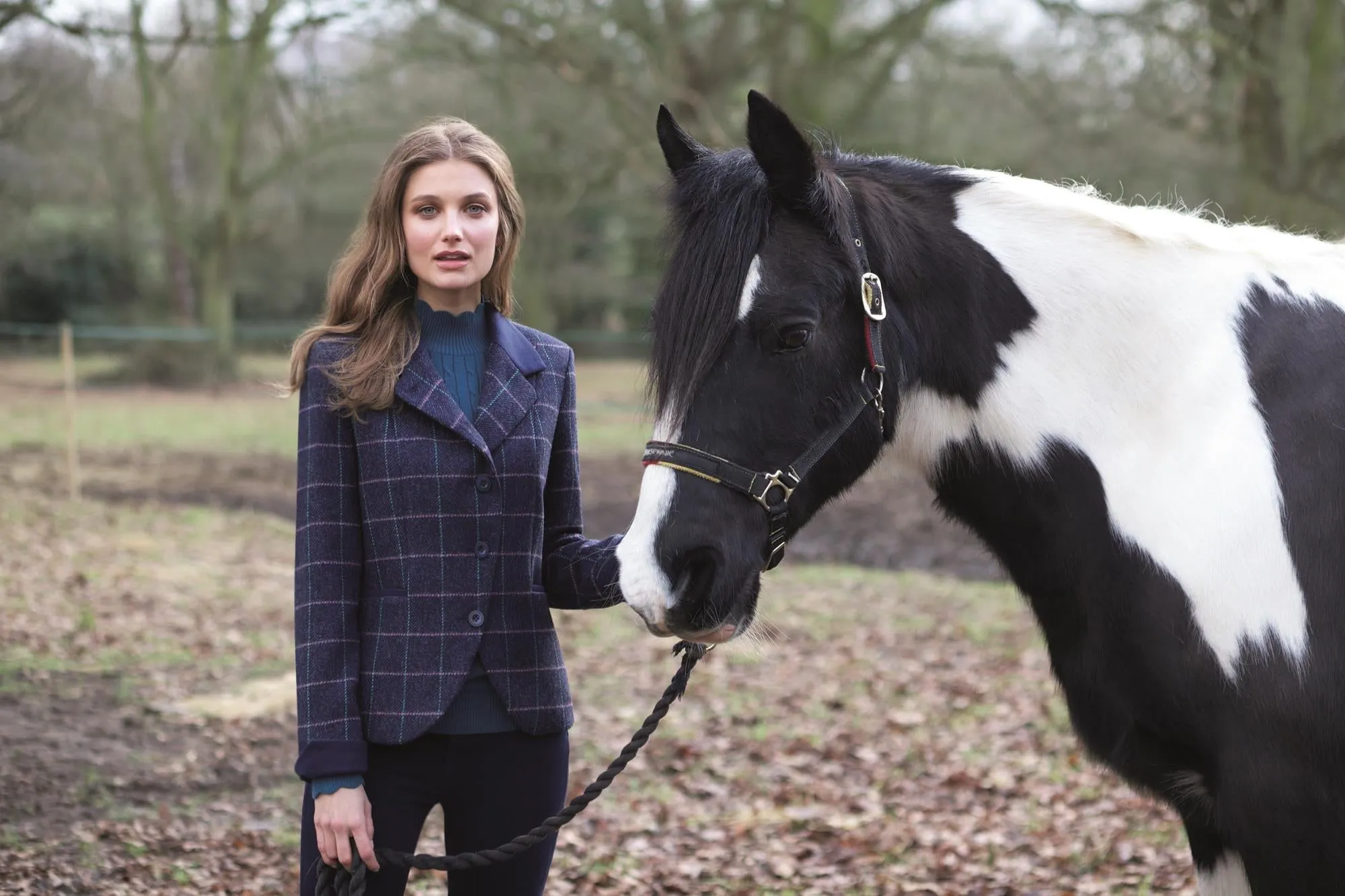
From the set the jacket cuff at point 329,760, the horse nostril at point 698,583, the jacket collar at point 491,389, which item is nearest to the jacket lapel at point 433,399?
the jacket collar at point 491,389

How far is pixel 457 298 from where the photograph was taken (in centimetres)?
227

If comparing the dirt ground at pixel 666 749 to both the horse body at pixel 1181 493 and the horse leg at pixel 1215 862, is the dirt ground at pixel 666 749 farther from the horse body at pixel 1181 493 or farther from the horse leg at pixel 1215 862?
the horse leg at pixel 1215 862

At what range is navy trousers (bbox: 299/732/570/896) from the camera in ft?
6.92

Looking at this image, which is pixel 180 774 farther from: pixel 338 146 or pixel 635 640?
pixel 338 146

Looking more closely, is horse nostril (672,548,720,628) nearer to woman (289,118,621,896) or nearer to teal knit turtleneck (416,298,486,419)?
woman (289,118,621,896)

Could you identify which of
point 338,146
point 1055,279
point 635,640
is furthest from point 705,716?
point 338,146

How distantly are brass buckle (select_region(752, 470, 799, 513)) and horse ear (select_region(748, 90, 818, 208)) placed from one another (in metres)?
0.48

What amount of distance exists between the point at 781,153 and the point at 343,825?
140 centimetres

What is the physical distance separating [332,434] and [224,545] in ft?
25.2

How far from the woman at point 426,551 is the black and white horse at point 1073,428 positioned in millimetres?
350

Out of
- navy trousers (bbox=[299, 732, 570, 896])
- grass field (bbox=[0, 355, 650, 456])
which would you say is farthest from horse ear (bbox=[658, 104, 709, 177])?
grass field (bbox=[0, 355, 650, 456])

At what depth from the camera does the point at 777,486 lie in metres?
1.98

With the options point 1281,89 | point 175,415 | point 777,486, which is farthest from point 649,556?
point 175,415

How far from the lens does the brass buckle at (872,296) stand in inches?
79.1
